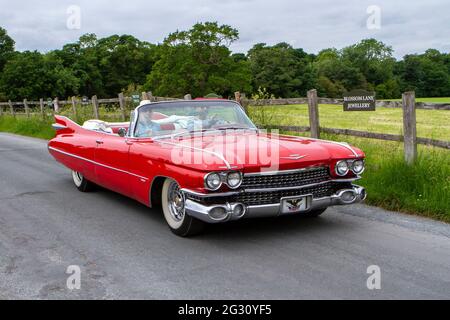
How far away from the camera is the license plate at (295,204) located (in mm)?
4805

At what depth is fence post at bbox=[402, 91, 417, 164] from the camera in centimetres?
707

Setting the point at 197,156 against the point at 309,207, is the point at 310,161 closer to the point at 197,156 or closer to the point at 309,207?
the point at 309,207

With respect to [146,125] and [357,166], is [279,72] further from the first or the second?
[357,166]

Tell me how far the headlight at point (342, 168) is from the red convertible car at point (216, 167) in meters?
0.01

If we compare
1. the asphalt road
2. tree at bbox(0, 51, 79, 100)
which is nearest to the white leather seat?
the asphalt road

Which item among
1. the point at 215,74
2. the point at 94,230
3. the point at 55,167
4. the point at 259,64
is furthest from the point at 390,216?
the point at 259,64

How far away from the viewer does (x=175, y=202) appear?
526cm

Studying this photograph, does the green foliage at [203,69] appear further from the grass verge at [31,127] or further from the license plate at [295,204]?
the license plate at [295,204]

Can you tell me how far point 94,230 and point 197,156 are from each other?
1.57 meters

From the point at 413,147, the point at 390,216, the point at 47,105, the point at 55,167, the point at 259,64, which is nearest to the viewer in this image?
the point at 390,216

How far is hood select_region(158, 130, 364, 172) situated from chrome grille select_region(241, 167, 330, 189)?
→ 79mm

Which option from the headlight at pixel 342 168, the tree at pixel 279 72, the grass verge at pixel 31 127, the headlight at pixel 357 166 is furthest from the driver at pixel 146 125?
the tree at pixel 279 72

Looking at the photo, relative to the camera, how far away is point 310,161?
16.3 ft
